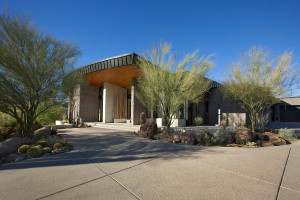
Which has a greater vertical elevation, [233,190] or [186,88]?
→ [186,88]

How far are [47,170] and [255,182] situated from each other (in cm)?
429

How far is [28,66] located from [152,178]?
21.0 ft

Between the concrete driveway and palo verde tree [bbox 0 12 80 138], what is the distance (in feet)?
10.8

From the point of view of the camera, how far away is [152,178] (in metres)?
2.78

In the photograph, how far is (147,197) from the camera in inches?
84.5

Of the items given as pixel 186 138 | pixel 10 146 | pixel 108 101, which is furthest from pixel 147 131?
pixel 108 101

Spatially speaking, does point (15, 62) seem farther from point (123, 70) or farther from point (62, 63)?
point (123, 70)

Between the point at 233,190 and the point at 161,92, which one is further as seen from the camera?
the point at 161,92

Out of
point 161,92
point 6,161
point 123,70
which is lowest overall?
point 6,161

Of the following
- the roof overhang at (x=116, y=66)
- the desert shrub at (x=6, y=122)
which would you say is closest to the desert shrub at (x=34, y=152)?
the roof overhang at (x=116, y=66)

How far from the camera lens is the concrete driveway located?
225 centimetres

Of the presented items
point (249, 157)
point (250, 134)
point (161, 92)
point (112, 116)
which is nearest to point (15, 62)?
point (161, 92)

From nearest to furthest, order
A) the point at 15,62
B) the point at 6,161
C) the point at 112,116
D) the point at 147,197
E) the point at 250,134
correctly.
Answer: the point at 147,197 < the point at 6,161 < the point at 15,62 < the point at 250,134 < the point at 112,116

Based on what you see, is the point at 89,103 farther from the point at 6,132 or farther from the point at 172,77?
the point at 172,77
